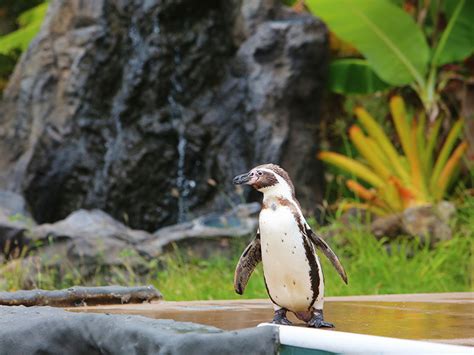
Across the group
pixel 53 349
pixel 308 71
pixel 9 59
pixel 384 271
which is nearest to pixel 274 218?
pixel 53 349

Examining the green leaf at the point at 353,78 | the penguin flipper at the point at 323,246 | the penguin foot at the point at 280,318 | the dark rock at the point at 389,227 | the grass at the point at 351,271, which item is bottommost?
the dark rock at the point at 389,227

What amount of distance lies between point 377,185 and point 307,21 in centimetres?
218

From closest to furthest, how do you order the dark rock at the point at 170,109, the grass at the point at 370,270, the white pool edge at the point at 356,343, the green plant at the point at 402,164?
1. the white pool edge at the point at 356,343
2. the grass at the point at 370,270
3. the green plant at the point at 402,164
4. the dark rock at the point at 170,109

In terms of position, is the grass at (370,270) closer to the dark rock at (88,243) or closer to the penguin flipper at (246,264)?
the dark rock at (88,243)

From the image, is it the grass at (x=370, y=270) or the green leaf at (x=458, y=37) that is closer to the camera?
the grass at (x=370, y=270)

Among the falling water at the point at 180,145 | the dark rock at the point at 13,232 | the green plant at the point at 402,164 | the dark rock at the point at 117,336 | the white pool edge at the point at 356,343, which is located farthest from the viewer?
the falling water at the point at 180,145

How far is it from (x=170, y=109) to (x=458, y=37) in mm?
3424

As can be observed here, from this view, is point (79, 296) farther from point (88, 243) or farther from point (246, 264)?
point (88, 243)

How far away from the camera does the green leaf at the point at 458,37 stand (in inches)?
376

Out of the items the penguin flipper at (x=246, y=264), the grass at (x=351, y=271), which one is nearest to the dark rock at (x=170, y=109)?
the grass at (x=351, y=271)

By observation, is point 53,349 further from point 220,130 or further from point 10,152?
point 10,152

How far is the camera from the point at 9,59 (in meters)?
16.2

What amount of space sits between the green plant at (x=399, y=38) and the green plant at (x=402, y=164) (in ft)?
1.02

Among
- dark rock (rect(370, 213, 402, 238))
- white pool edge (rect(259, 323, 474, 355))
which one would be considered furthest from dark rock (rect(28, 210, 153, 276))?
white pool edge (rect(259, 323, 474, 355))
